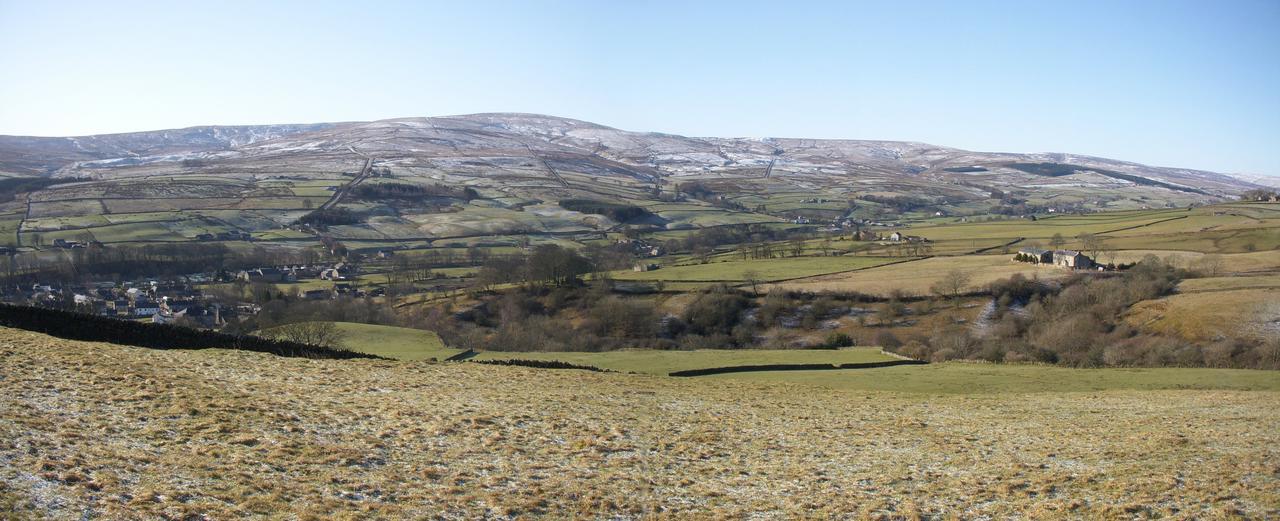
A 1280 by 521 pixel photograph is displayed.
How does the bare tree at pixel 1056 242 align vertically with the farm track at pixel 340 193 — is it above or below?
below

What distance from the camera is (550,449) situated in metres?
17.7

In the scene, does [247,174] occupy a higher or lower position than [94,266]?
higher

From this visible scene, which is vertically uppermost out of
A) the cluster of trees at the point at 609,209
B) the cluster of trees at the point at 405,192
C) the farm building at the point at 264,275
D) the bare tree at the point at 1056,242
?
the cluster of trees at the point at 405,192

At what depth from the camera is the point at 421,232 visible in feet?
435

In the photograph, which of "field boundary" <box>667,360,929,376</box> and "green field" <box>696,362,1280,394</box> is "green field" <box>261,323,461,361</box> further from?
"green field" <box>696,362,1280,394</box>

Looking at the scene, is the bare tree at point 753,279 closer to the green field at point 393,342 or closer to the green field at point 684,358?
the green field at point 684,358

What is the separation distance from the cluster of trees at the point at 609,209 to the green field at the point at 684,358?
113581 millimetres

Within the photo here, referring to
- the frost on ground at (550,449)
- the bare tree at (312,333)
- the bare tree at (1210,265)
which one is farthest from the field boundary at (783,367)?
the bare tree at (1210,265)

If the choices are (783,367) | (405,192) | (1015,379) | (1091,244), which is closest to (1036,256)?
(1091,244)

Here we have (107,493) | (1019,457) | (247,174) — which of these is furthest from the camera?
(247,174)

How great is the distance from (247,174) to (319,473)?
194m

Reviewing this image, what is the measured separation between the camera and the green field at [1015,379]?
30.7 meters

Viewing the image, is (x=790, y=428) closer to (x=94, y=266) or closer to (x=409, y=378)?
(x=409, y=378)

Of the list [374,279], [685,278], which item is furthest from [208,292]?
[685,278]
